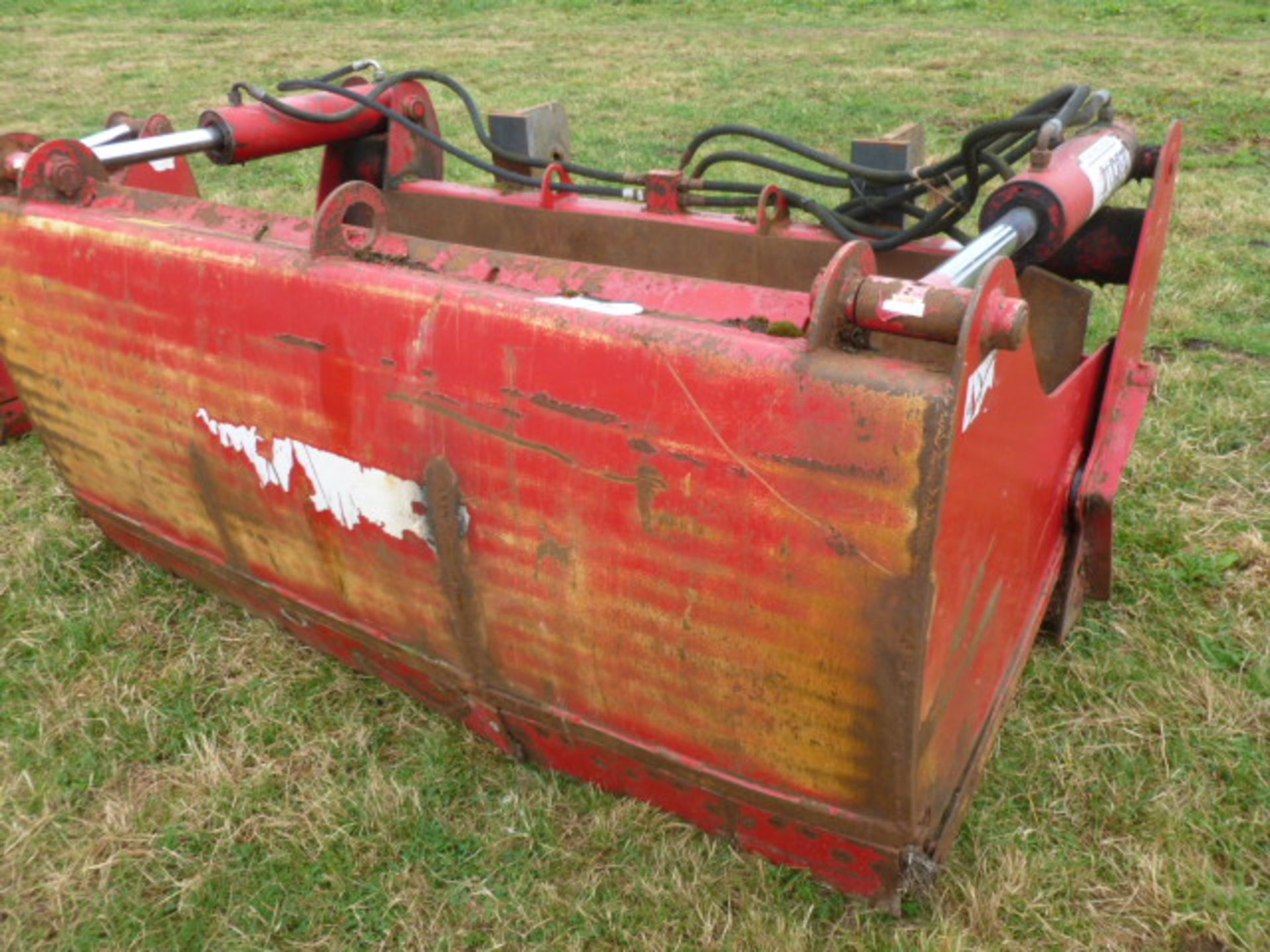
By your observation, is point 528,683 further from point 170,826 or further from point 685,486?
point 170,826

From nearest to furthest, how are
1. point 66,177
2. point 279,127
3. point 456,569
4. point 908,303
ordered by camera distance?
point 908,303
point 456,569
point 66,177
point 279,127

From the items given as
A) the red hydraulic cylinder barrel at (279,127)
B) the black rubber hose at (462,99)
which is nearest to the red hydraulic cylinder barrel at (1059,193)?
the black rubber hose at (462,99)

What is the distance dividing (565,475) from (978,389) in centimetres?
59

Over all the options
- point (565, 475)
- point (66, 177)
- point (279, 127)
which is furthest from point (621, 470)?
point (279, 127)

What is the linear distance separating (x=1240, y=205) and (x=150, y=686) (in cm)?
503

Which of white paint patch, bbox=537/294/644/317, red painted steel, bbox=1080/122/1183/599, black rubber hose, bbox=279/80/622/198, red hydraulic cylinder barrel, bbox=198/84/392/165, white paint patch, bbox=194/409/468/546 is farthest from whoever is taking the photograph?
red hydraulic cylinder barrel, bbox=198/84/392/165

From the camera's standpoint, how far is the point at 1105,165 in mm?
1943

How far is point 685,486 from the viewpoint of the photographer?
4.98ft

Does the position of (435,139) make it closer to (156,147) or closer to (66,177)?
(156,147)

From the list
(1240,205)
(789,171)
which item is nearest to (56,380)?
(789,171)

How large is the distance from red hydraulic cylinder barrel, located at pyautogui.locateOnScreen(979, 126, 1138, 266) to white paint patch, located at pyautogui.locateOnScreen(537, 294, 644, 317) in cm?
60

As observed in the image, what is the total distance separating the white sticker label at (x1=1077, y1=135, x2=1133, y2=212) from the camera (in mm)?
1882

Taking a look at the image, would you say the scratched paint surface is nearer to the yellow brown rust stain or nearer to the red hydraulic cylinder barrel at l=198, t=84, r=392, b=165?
the yellow brown rust stain

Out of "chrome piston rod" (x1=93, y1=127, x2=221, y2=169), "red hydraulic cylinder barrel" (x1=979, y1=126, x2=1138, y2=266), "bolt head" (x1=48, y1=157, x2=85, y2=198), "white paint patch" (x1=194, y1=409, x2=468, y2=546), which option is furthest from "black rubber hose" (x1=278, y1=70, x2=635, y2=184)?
"red hydraulic cylinder barrel" (x1=979, y1=126, x2=1138, y2=266)
